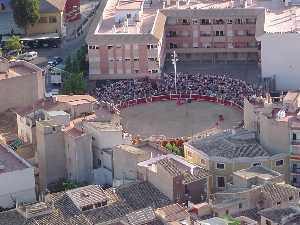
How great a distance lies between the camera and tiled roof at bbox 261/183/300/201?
163 feet

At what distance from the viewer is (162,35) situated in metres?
73.4

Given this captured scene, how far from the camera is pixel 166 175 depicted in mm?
51656

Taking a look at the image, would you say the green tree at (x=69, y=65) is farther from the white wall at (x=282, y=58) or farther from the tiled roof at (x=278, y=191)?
the tiled roof at (x=278, y=191)

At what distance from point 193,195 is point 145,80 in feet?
67.5

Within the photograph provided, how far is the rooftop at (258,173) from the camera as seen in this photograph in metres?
51.3

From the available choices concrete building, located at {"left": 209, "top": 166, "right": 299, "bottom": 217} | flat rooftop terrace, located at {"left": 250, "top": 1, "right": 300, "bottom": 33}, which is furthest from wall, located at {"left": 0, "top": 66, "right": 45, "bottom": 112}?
concrete building, located at {"left": 209, "top": 166, "right": 299, "bottom": 217}

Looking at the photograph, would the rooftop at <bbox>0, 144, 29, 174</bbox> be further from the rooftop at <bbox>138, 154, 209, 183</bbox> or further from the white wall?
the white wall

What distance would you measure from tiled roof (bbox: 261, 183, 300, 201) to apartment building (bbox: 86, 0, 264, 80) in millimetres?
21789

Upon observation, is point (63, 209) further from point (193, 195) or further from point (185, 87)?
point (185, 87)

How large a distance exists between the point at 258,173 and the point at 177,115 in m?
16.2

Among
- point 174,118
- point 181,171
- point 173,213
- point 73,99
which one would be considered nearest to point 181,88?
point 174,118

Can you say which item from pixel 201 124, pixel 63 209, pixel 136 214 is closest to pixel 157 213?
pixel 136 214

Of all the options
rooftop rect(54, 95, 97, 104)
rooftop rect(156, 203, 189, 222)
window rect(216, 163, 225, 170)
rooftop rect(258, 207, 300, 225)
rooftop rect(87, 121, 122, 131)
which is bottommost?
rooftop rect(156, 203, 189, 222)

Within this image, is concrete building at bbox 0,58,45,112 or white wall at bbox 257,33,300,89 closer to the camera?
concrete building at bbox 0,58,45,112
